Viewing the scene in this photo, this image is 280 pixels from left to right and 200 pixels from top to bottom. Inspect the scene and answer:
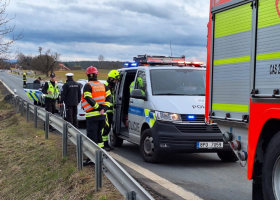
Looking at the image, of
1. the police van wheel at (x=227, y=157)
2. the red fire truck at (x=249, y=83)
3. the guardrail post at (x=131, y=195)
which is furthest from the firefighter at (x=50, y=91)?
the guardrail post at (x=131, y=195)

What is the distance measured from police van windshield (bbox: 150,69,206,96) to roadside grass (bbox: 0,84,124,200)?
7.48ft

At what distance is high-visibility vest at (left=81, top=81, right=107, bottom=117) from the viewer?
8.18 metres

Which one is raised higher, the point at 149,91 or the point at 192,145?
the point at 149,91

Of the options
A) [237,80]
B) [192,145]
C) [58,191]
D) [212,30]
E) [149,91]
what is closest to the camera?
[237,80]

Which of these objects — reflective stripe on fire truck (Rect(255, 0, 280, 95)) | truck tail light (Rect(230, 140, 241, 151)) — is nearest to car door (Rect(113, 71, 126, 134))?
truck tail light (Rect(230, 140, 241, 151))

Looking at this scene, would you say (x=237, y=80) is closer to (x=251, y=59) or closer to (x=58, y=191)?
(x=251, y=59)

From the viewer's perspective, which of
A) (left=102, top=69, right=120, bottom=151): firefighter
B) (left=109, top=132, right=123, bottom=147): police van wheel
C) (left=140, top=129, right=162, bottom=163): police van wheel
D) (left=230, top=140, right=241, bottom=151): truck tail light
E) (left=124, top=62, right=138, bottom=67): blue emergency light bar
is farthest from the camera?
(left=109, top=132, right=123, bottom=147): police van wheel

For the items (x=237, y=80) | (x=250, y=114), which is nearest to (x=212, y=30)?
(x=237, y=80)

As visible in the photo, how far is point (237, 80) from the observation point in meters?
4.70

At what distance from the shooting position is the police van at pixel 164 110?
739 centimetres

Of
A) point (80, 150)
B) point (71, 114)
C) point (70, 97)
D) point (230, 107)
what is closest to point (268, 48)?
point (230, 107)

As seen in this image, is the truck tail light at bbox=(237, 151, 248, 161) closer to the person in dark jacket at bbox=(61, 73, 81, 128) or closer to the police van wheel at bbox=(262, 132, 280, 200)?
the police van wheel at bbox=(262, 132, 280, 200)

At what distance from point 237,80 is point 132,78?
5.46 m

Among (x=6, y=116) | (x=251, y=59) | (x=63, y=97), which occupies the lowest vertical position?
(x=6, y=116)
